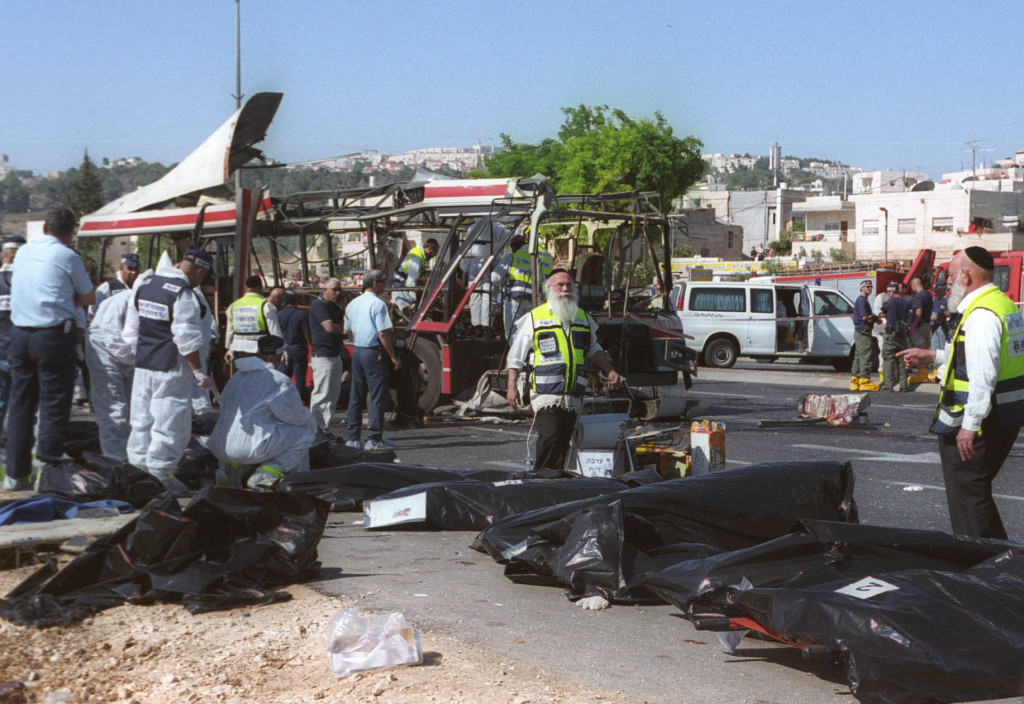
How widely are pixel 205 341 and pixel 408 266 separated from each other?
271 inches

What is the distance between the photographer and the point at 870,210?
303 feet

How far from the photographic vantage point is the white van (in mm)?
25438

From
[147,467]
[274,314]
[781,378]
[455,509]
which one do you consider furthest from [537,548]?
[781,378]

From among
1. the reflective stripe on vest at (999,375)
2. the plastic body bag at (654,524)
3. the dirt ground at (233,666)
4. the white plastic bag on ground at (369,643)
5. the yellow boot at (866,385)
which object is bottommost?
the yellow boot at (866,385)

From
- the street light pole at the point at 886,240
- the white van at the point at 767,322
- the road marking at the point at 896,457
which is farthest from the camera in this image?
the street light pole at the point at 886,240

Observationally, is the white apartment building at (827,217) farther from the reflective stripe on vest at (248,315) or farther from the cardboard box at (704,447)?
the cardboard box at (704,447)

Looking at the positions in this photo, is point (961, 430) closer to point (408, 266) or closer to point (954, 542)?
point (954, 542)

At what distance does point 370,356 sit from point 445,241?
2.85 meters

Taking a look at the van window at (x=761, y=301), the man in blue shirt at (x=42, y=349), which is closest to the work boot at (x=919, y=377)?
the van window at (x=761, y=301)

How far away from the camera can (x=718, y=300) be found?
26.0 metres

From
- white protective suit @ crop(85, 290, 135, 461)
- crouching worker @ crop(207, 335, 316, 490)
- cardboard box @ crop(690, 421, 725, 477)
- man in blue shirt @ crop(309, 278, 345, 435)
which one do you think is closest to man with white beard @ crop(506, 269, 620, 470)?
cardboard box @ crop(690, 421, 725, 477)

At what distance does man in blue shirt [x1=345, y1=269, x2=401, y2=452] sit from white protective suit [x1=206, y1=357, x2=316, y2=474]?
3.53 meters

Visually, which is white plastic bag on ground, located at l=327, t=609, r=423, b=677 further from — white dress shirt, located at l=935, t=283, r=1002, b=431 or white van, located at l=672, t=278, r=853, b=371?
white van, located at l=672, t=278, r=853, b=371

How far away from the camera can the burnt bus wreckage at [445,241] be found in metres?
13.8
